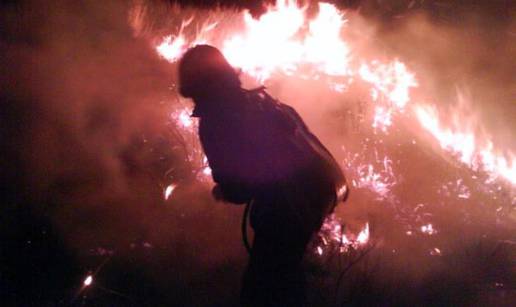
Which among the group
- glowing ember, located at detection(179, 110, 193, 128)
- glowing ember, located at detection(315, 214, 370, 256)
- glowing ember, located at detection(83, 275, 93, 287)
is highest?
glowing ember, located at detection(179, 110, 193, 128)

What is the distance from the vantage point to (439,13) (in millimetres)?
8977

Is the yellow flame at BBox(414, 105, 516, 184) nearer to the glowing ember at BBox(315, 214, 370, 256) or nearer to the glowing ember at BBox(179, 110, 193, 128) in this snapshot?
the glowing ember at BBox(315, 214, 370, 256)

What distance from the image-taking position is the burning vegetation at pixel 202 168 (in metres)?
3.86

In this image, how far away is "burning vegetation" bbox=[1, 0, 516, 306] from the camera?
3.86m

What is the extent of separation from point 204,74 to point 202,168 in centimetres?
283

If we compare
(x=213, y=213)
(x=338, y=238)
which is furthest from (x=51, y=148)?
(x=338, y=238)

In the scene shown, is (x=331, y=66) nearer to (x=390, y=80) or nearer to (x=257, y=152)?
(x=390, y=80)

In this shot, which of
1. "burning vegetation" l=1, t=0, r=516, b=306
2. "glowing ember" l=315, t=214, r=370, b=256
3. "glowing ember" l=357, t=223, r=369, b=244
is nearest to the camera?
"burning vegetation" l=1, t=0, r=516, b=306

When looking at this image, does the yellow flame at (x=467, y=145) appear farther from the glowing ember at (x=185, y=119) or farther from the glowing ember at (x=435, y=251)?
the glowing ember at (x=185, y=119)

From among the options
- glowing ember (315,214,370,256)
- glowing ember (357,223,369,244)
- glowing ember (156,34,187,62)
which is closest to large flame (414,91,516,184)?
glowing ember (357,223,369,244)

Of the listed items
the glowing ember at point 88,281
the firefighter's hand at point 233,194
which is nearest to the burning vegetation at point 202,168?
the glowing ember at point 88,281

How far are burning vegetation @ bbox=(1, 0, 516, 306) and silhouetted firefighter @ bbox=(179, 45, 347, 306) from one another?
1.20m

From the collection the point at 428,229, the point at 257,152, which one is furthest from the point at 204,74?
the point at 428,229

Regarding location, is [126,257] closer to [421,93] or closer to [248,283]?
[248,283]
